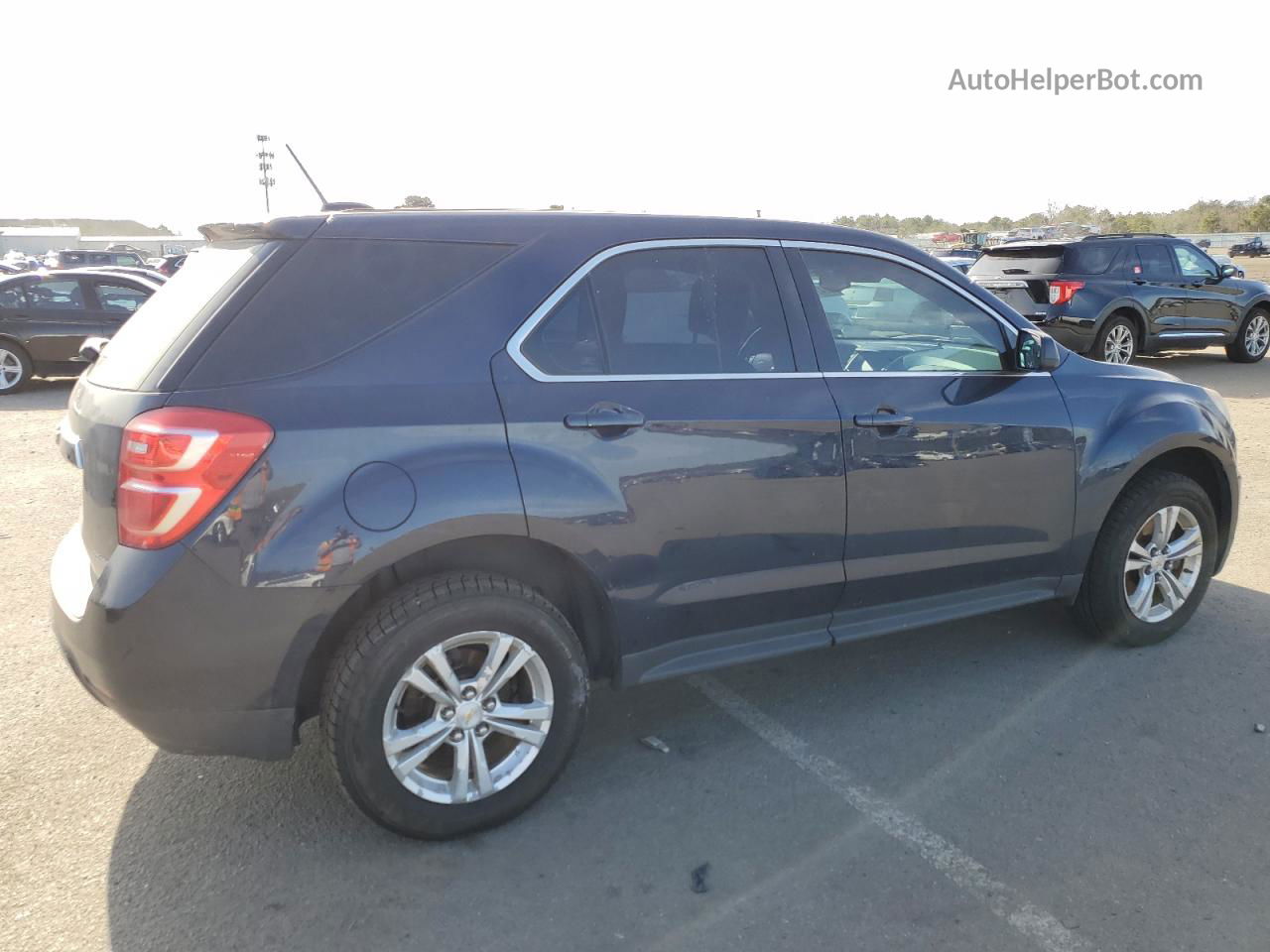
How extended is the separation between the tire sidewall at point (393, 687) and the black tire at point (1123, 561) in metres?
2.44

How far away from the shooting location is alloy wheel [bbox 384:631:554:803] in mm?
2910

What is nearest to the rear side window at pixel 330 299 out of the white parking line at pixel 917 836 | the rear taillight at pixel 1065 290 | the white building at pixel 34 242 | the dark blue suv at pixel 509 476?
the dark blue suv at pixel 509 476

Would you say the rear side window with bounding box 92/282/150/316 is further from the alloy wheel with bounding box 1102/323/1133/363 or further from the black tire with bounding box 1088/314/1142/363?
the alloy wheel with bounding box 1102/323/1133/363

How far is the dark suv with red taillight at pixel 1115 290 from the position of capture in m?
12.4

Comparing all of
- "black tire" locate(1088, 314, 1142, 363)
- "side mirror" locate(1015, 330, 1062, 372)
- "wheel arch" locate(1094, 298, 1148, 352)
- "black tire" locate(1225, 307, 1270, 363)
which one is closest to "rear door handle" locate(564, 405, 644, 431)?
"side mirror" locate(1015, 330, 1062, 372)

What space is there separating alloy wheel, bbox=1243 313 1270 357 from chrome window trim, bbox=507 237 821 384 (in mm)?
13387

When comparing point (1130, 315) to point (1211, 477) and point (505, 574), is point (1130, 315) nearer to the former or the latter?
point (1211, 477)

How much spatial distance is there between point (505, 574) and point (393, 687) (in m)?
0.50

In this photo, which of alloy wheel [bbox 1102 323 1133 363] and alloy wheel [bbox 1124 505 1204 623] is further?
alloy wheel [bbox 1102 323 1133 363]

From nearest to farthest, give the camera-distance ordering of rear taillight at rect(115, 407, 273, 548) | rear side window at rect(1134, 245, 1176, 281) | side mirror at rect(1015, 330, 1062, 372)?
rear taillight at rect(115, 407, 273, 548)
side mirror at rect(1015, 330, 1062, 372)
rear side window at rect(1134, 245, 1176, 281)

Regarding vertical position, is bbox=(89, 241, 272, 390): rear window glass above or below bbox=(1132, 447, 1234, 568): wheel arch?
above

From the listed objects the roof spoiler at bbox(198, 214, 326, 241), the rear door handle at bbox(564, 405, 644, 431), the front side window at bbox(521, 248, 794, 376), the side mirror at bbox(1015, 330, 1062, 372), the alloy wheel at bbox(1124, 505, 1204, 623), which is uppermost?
the roof spoiler at bbox(198, 214, 326, 241)

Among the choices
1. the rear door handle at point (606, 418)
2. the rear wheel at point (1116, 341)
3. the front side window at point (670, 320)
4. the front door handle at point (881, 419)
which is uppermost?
the front side window at point (670, 320)

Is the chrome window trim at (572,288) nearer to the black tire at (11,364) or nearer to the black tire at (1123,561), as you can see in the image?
the black tire at (1123,561)
